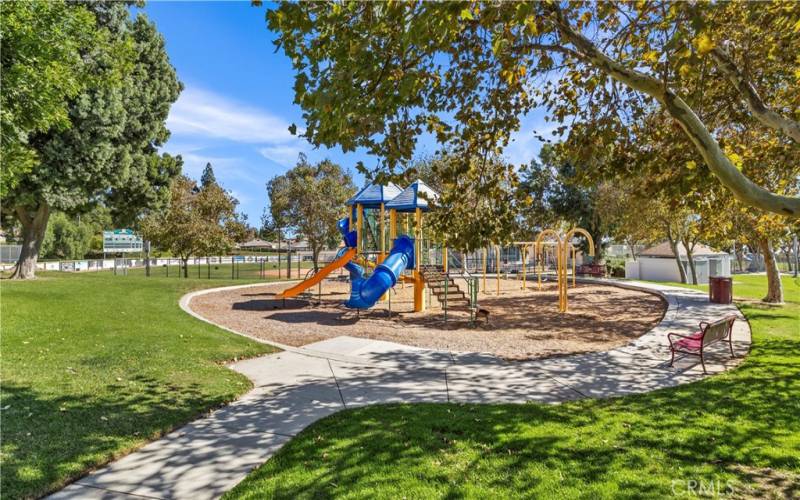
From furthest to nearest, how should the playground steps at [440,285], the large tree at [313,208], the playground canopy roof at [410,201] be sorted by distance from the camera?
the large tree at [313,208], the playground canopy roof at [410,201], the playground steps at [440,285]

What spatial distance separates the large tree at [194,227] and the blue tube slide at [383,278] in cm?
1531

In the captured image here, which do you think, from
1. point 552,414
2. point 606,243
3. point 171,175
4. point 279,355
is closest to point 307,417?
point 552,414

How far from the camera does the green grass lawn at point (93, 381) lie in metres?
4.25

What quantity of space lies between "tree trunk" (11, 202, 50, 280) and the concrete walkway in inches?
710

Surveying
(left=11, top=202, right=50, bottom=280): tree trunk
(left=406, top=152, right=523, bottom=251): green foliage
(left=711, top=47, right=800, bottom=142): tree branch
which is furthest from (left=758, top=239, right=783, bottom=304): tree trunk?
(left=11, top=202, right=50, bottom=280): tree trunk

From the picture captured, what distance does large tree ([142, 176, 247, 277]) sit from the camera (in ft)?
88.5

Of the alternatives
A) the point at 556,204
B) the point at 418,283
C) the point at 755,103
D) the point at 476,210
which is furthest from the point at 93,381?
the point at 556,204

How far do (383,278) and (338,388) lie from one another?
7.94 meters

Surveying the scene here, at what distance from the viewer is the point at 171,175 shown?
24.5 metres

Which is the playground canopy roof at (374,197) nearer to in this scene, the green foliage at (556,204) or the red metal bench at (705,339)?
the red metal bench at (705,339)

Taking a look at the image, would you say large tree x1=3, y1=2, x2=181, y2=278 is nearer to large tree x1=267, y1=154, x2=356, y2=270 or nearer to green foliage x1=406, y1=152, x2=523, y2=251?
large tree x1=267, y1=154, x2=356, y2=270

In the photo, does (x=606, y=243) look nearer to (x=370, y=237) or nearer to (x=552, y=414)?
(x=370, y=237)

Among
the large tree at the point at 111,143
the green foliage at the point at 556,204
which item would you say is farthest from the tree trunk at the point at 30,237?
the green foliage at the point at 556,204

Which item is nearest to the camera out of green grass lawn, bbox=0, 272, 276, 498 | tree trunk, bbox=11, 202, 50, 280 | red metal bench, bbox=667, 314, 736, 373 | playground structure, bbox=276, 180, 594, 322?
green grass lawn, bbox=0, 272, 276, 498
